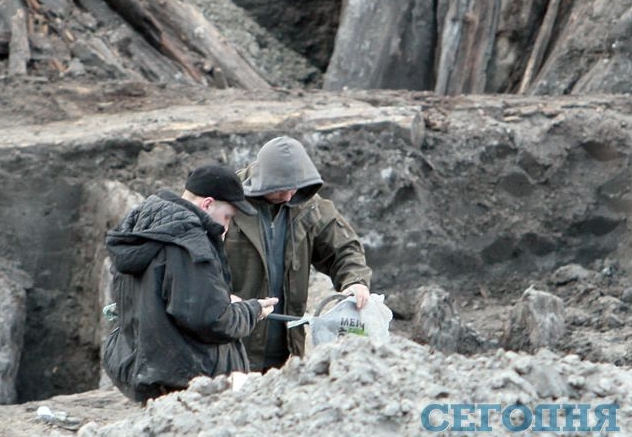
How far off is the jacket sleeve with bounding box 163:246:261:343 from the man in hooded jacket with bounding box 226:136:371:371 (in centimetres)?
111

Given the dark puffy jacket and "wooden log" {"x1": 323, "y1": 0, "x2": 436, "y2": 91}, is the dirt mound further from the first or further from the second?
"wooden log" {"x1": 323, "y1": 0, "x2": 436, "y2": 91}

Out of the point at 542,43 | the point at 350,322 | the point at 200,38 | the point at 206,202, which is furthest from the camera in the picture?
the point at 542,43

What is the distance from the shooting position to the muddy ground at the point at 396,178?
11.3m

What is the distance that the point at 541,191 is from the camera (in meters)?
12.6

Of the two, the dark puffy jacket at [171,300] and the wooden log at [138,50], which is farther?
the wooden log at [138,50]

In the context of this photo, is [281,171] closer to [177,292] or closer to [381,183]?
[177,292]

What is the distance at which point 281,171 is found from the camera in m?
7.60

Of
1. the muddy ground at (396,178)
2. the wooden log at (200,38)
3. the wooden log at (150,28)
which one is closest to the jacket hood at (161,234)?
the muddy ground at (396,178)

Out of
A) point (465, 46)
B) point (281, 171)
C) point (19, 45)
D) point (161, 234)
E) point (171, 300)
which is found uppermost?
point (465, 46)

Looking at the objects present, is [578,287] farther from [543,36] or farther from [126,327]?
[126,327]

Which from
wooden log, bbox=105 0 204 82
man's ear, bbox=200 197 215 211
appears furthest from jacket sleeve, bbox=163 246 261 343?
wooden log, bbox=105 0 204 82

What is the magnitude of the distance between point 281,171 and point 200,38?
24.5ft

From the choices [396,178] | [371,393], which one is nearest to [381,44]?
[396,178]

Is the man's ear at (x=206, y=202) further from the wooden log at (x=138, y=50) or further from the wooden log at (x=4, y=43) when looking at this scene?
the wooden log at (x=138, y=50)
